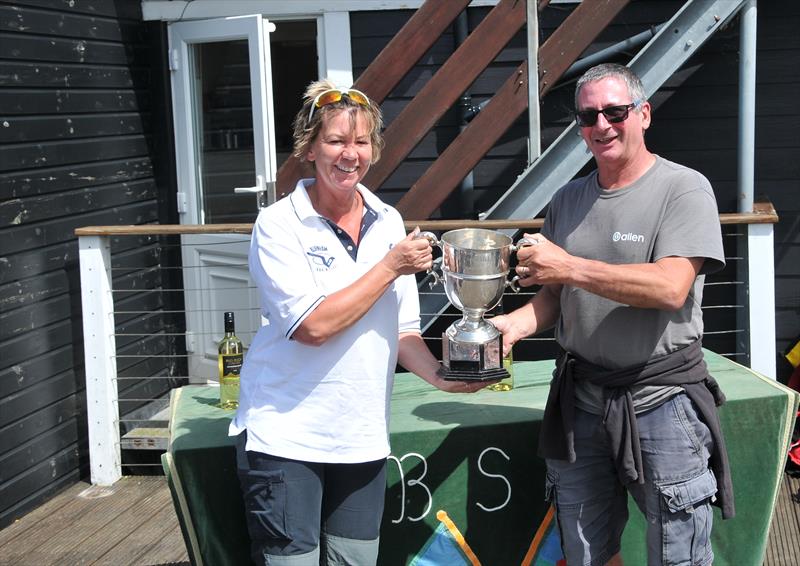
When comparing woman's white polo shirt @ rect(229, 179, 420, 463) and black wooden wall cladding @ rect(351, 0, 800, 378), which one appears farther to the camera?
black wooden wall cladding @ rect(351, 0, 800, 378)

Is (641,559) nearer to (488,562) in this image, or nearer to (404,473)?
(488,562)

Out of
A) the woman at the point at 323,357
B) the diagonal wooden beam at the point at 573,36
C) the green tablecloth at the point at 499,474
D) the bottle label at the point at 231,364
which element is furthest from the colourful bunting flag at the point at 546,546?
the diagonal wooden beam at the point at 573,36

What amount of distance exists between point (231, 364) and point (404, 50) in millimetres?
1857

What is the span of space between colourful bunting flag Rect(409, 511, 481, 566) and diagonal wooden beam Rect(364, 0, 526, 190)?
1.84 metres

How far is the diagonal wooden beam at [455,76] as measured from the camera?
14.2 ft

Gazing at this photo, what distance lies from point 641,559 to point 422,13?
2.62 m

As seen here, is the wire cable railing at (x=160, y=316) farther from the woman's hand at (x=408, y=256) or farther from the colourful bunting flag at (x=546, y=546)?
the woman's hand at (x=408, y=256)

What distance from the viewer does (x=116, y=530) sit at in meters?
4.25

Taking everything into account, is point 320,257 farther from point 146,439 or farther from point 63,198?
point 63,198

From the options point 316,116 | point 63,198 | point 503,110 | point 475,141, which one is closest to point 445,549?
point 316,116

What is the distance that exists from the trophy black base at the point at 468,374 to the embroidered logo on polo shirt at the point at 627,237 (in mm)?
477

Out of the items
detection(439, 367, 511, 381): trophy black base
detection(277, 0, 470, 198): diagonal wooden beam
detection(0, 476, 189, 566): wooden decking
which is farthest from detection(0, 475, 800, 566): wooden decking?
detection(439, 367, 511, 381): trophy black base

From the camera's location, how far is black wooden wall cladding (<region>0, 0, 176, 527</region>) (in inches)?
177

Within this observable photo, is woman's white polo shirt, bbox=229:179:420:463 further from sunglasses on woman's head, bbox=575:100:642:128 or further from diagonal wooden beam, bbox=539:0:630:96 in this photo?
diagonal wooden beam, bbox=539:0:630:96
